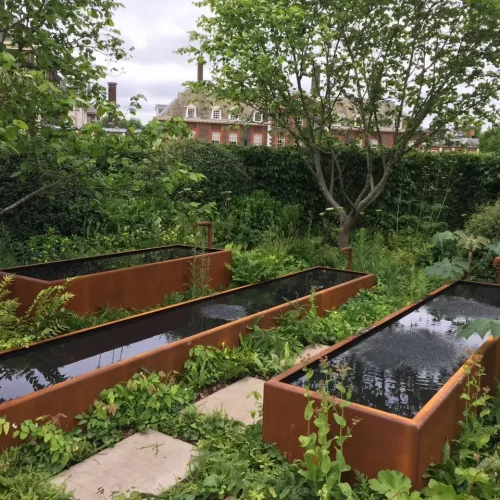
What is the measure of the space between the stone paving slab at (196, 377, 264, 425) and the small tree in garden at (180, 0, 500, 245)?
205 inches

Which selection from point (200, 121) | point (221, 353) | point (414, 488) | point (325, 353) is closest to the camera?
point (414, 488)

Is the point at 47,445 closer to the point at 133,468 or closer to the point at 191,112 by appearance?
the point at 133,468

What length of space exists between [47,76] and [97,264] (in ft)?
7.41

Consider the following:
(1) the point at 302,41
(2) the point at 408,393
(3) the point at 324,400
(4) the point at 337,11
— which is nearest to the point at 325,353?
(2) the point at 408,393

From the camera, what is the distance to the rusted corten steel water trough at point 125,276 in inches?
205

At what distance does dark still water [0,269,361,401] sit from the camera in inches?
141

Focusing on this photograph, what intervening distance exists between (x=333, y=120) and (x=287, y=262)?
3.09 meters

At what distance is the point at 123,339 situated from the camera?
4355 mm

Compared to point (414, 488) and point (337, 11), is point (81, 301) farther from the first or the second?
point (337, 11)

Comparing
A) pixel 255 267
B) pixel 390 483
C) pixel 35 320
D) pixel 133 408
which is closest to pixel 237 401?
pixel 133 408

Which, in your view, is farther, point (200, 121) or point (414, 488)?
point (200, 121)

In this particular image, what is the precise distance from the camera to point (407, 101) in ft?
28.6

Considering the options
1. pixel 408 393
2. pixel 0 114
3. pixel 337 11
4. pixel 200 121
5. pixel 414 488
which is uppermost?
pixel 200 121

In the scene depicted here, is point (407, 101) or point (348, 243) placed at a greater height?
point (407, 101)
